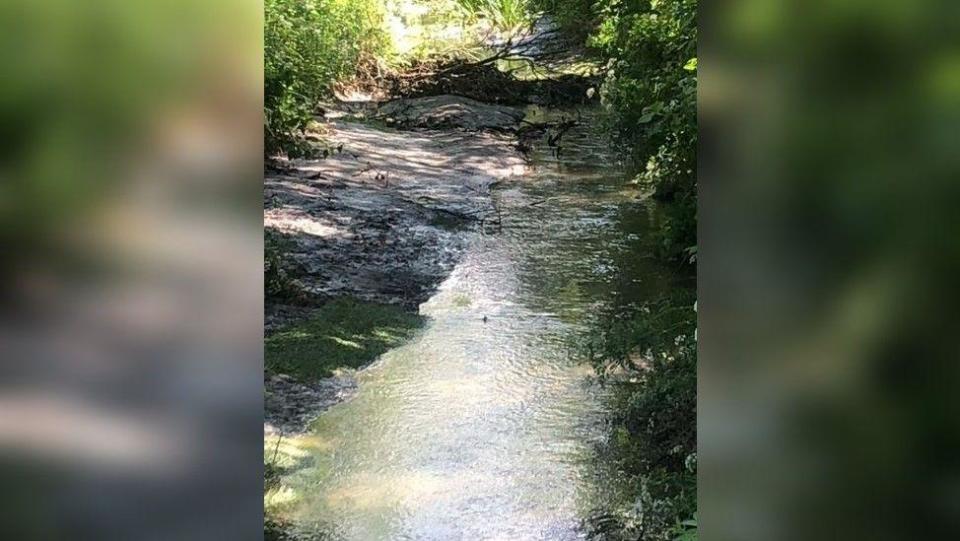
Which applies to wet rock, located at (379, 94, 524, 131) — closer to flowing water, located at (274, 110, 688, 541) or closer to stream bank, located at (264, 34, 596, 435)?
stream bank, located at (264, 34, 596, 435)

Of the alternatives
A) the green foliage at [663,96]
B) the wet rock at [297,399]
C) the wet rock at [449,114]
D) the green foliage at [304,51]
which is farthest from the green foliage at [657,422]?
the wet rock at [449,114]

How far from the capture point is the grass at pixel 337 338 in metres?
4.93

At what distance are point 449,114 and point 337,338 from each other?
5.30 meters

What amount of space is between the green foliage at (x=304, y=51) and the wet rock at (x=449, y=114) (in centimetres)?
63

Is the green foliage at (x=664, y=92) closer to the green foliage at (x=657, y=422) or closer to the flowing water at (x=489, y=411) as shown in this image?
the green foliage at (x=657, y=422)
